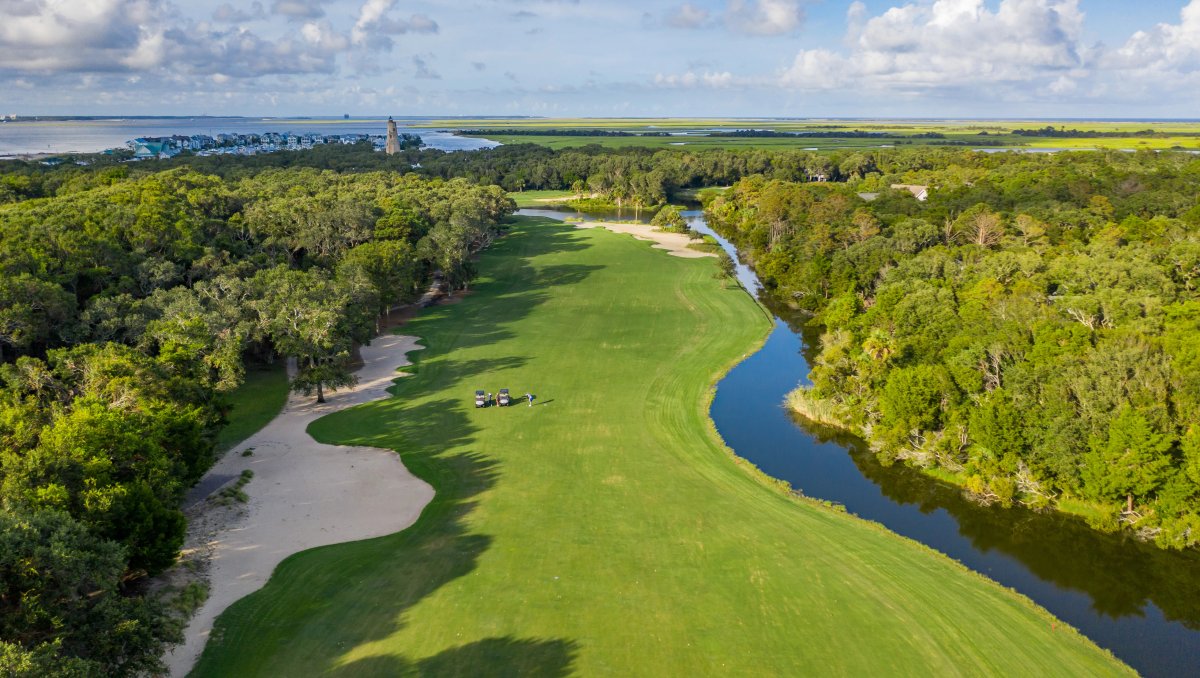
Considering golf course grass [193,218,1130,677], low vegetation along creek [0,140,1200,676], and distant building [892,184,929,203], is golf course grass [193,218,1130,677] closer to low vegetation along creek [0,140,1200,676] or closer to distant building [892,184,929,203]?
low vegetation along creek [0,140,1200,676]

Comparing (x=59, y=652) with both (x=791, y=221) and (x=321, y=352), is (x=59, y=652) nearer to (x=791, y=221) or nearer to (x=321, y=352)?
(x=321, y=352)

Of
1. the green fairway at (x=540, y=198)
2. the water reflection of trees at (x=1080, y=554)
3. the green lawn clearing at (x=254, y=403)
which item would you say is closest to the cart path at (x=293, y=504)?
the green lawn clearing at (x=254, y=403)

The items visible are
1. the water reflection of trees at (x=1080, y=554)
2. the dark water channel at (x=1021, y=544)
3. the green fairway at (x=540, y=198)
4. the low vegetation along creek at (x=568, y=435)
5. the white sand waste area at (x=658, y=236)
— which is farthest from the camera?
the green fairway at (x=540, y=198)

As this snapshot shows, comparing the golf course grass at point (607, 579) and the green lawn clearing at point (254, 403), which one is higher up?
the green lawn clearing at point (254, 403)

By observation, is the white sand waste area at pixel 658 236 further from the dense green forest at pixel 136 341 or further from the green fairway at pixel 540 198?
the dense green forest at pixel 136 341

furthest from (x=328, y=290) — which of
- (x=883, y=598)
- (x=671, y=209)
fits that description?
(x=671, y=209)

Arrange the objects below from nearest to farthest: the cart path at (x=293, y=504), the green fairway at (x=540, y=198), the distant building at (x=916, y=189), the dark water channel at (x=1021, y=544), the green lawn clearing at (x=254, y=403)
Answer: the dark water channel at (x=1021, y=544) → the cart path at (x=293, y=504) → the green lawn clearing at (x=254, y=403) → the distant building at (x=916, y=189) → the green fairway at (x=540, y=198)

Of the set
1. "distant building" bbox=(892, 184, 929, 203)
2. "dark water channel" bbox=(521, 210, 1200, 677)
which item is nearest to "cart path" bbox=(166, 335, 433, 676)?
"dark water channel" bbox=(521, 210, 1200, 677)

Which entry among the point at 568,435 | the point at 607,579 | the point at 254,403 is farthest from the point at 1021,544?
the point at 254,403
